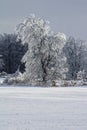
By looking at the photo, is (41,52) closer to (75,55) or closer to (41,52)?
(41,52)

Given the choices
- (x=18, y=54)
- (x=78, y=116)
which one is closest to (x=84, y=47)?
(x=18, y=54)

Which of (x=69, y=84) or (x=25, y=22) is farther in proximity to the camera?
(x=25, y=22)

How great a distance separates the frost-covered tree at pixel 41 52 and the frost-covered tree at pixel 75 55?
20721mm

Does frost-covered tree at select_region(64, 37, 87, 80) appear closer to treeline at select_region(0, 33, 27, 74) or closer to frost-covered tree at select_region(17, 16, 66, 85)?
treeline at select_region(0, 33, 27, 74)

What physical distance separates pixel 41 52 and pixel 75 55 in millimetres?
27923

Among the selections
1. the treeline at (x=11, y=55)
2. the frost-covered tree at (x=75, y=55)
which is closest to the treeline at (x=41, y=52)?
the frost-covered tree at (x=75, y=55)

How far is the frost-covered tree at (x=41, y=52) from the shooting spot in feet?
160

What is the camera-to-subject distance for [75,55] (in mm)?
76438

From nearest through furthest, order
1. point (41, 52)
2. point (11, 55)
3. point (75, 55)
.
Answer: point (41, 52), point (75, 55), point (11, 55)

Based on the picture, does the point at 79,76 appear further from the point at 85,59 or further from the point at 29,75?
the point at 85,59

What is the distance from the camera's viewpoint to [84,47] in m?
81.3

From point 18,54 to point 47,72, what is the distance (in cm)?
4032

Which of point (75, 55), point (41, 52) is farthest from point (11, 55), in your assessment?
point (41, 52)

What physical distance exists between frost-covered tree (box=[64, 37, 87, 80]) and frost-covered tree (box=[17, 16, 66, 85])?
20.7 meters
